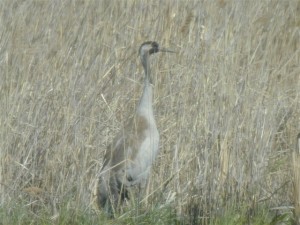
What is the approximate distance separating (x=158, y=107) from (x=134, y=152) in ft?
1.94

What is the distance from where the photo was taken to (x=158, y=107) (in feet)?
19.0

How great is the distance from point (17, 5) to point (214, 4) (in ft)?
4.77

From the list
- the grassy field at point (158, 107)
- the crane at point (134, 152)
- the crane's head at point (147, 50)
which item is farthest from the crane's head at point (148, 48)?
the grassy field at point (158, 107)

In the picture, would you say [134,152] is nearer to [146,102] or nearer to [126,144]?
[126,144]

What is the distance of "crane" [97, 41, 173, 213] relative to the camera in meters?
5.14

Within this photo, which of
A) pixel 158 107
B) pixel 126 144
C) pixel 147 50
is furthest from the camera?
pixel 158 107

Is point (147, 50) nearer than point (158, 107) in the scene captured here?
Yes

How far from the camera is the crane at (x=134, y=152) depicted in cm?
514

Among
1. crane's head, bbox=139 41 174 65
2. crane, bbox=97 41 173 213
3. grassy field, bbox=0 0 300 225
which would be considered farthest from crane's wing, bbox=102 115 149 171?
crane's head, bbox=139 41 174 65

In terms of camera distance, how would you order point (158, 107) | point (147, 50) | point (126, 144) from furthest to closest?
point (158, 107), point (147, 50), point (126, 144)

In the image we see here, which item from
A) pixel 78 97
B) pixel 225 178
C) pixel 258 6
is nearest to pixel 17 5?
pixel 78 97

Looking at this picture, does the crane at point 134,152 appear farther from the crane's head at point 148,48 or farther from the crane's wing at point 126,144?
the crane's head at point 148,48

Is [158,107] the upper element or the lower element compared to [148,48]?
lower

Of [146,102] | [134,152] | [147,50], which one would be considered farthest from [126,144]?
[147,50]
